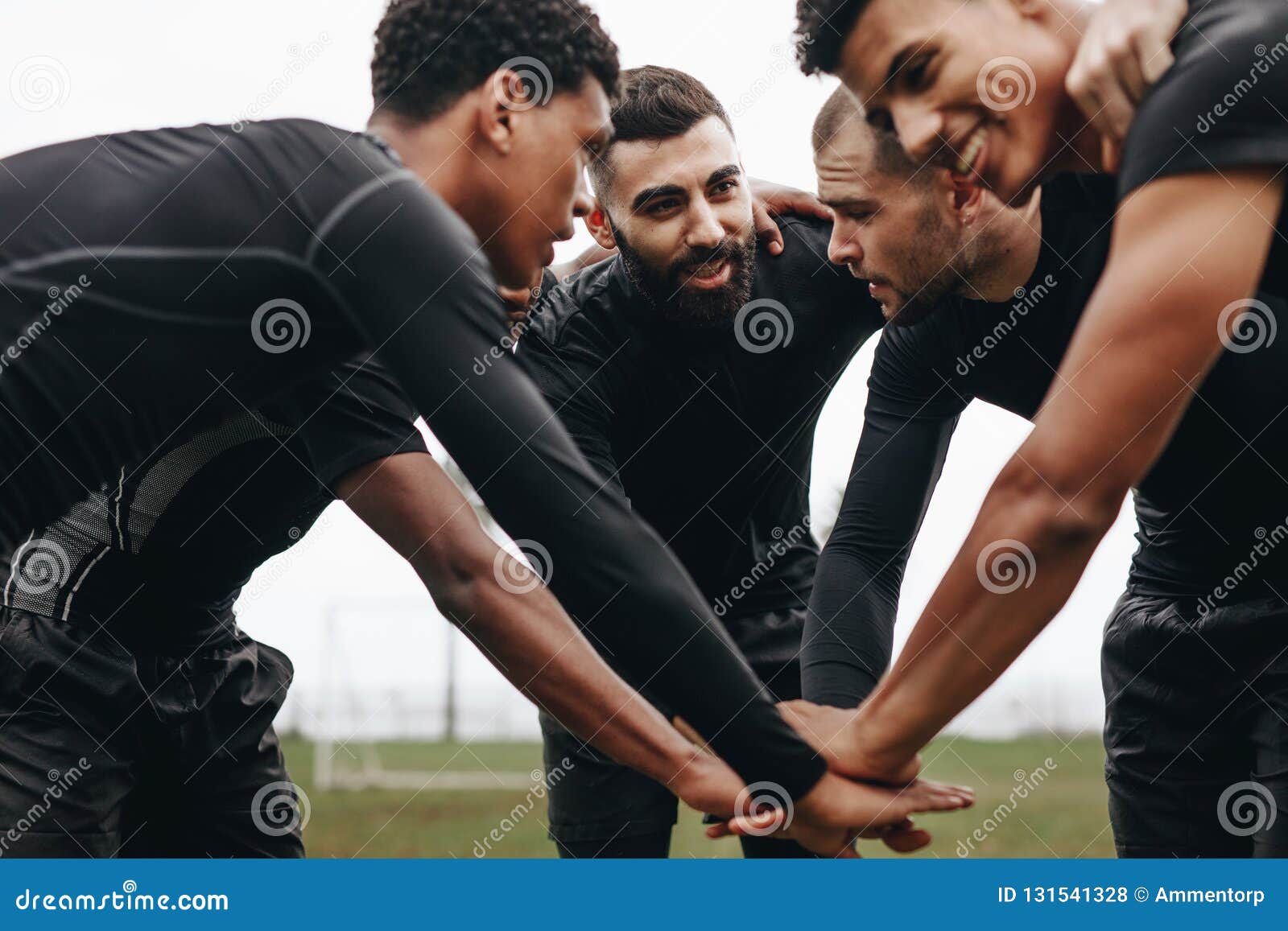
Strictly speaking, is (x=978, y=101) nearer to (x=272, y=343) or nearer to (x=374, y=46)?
(x=374, y=46)

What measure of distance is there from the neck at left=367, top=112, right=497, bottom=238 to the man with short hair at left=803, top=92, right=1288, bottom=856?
1486 millimetres

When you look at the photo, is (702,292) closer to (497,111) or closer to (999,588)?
(497,111)

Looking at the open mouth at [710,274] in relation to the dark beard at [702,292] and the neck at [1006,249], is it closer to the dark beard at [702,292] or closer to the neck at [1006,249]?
the dark beard at [702,292]

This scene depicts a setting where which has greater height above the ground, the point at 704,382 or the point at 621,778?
the point at 704,382

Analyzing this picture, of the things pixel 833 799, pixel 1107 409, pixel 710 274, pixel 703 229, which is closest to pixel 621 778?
pixel 833 799

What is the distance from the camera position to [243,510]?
2.90 metres

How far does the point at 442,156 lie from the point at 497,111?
0.14m

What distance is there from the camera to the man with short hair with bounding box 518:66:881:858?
3.81 m

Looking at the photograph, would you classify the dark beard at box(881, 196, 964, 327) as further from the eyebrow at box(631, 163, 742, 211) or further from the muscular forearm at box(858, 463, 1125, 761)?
the muscular forearm at box(858, 463, 1125, 761)

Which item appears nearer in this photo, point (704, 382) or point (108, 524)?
point (108, 524)

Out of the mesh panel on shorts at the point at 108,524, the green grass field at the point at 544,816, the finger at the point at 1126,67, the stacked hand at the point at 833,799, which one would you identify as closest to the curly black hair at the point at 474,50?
the mesh panel on shorts at the point at 108,524

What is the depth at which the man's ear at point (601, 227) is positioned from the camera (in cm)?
411

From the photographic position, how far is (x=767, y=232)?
396cm

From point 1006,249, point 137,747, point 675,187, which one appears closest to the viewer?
point 137,747
